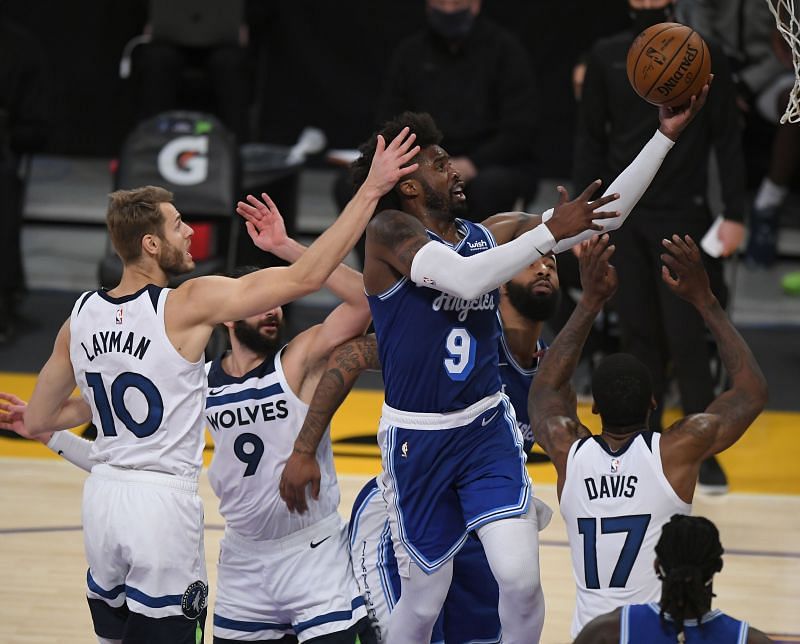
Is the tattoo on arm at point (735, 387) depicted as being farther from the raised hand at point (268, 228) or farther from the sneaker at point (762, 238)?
the sneaker at point (762, 238)

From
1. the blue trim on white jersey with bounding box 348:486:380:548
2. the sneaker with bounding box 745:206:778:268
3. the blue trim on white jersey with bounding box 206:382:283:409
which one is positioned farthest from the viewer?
the sneaker with bounding box 745:206:778:268

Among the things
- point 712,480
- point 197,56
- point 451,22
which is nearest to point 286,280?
Answer: point 712,480

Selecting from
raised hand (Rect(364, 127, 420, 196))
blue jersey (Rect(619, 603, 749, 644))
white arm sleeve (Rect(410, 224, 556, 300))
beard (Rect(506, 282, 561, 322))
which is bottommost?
blue jersey (Rect(619, 603, 749, 644))

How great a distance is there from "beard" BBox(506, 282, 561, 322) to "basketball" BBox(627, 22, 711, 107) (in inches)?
35.5

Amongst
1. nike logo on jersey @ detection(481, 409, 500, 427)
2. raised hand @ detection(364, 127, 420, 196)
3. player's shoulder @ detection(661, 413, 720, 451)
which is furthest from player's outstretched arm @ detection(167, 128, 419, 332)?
player's shoulder @ detection(661, 413, 720, 451)

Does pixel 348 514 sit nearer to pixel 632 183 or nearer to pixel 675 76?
pixel 632 183

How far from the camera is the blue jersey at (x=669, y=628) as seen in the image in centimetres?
342

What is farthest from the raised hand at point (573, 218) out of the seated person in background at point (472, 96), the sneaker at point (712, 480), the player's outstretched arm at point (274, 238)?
the seated person in background at point (472, 96)

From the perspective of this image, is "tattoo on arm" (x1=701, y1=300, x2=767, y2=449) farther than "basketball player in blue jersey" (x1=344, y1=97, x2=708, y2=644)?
No

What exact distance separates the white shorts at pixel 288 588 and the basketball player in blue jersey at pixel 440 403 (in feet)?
0.81

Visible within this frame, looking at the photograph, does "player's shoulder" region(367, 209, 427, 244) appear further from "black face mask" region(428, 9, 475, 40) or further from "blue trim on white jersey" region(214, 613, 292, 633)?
"black face mask" region(428, 9, 475, 40)

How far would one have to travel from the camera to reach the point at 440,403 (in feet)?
15.9

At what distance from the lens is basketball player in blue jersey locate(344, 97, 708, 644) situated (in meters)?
4.74

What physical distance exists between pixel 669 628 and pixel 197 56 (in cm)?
835
